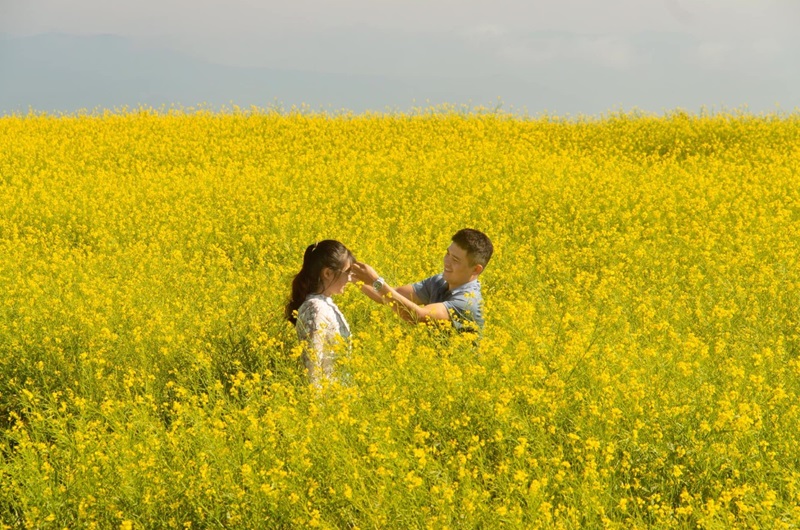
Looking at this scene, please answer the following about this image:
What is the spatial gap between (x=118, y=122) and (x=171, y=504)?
16.5m

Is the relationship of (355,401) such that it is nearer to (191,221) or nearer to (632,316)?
(632,316)

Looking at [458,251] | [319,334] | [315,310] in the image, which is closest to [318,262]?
[315,310]

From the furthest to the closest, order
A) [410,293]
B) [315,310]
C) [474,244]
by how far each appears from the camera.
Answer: [410,293]
[474,244]
[315,310]

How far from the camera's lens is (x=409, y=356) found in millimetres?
4480

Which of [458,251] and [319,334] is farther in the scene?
[458,251]

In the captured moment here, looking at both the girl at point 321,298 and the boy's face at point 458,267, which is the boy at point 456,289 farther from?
the girl at point 321,298

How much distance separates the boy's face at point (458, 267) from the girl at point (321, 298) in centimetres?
67

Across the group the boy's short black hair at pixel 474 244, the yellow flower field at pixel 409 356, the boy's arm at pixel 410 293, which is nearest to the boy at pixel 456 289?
the boy's short black hair at pixel 474 244

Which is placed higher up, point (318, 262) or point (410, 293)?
point (318, 262)

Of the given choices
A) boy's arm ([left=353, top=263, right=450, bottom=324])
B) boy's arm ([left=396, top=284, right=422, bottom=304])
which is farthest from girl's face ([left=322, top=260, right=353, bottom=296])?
boy's arm ([left=396, top=284, right=422, bottom=304])

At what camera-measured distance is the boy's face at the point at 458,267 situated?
5.20 m

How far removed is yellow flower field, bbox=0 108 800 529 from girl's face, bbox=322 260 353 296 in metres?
0.36

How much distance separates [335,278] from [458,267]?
0.86 m

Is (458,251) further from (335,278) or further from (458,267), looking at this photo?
(335,278)
